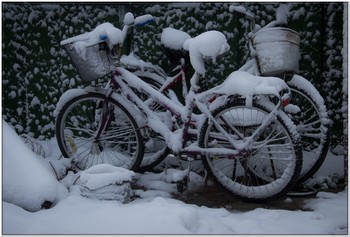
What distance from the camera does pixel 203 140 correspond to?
369 centimetres

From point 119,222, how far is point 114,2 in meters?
3.23

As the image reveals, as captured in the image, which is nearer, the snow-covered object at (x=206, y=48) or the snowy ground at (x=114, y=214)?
the snowy ground at (x=114, y=214)

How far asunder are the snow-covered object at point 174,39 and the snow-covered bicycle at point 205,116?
0.36m

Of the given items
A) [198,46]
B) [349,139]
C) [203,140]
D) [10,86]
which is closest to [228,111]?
[203,140]

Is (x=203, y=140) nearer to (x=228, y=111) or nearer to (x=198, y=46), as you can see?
(x=228, y=111)

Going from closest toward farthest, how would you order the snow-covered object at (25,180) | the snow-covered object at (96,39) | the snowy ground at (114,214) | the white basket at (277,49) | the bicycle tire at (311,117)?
1. the snowy ground at (114,214)
2. the snow-covered object at (25,180)
3. the white basket at (277,49)
4. the snow-covered object at (96,39)
5. the bicycle tire at (311,117)

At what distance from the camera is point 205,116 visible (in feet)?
11.9

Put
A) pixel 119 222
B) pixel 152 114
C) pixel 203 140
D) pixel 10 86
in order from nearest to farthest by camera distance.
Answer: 1. pixel 119 222
2. pixel 203 140
3. pixel 152 114
4. pixel 10 86

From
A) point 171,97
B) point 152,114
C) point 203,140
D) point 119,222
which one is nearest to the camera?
point 119,222

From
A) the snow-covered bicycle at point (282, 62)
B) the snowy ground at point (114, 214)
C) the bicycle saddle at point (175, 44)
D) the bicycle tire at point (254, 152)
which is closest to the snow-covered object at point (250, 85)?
the bicycle tire at point (254, 152)

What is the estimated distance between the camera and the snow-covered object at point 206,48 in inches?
137

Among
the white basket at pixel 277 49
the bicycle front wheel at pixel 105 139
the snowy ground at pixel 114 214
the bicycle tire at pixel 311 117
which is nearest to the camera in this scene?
the snowy ground at pixel 114 214

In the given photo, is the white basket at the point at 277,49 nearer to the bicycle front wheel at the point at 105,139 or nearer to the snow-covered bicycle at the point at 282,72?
the snow-covered bicycle at the point at 282,72

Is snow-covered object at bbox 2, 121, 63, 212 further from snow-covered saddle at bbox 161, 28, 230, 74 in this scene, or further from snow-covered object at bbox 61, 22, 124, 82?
snow-covered saddle at bbox 161, 28, 230, 74
